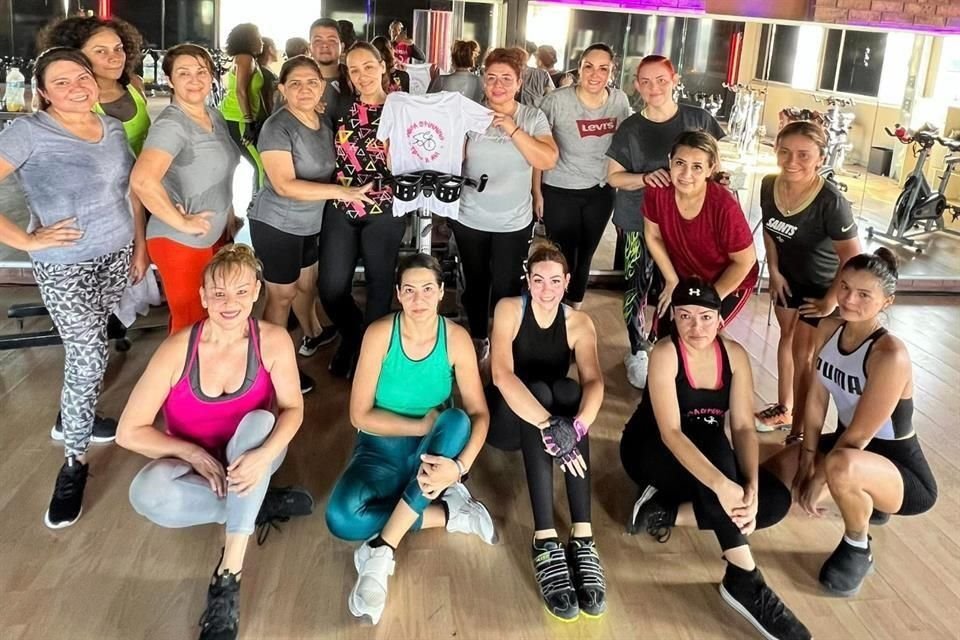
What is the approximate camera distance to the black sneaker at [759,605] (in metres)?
2.13

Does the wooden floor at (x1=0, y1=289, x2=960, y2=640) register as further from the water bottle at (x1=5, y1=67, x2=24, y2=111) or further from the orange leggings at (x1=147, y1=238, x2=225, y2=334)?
the water bottle at (x1=5, y1=67, x2=24, y2=111)

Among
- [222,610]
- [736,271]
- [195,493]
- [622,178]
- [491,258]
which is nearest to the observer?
[222,610]

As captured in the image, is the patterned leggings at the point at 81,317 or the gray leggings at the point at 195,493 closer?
the gray leggings at the point at 195,493

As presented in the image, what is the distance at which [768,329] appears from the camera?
14.9 feet

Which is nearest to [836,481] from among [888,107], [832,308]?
[832,308]

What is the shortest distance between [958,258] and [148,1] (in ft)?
18.8

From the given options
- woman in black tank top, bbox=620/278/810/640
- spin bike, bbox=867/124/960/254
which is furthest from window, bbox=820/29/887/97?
woman in black tank top, bbox=620/278/810/640

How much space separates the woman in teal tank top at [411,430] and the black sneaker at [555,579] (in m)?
0.23

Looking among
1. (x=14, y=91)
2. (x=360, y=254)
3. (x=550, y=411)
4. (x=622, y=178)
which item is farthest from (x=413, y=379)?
(x=14, y=91)

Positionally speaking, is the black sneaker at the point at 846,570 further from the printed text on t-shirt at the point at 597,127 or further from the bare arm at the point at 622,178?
the printed text on t-shirt at the point at 597,127

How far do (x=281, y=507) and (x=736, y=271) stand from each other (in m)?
1.79

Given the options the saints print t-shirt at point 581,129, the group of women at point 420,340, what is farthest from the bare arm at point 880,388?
the saints print t-shirt at point 581,129

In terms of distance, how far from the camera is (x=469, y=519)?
2.52 m

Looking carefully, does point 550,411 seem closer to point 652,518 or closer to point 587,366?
point 587,366
